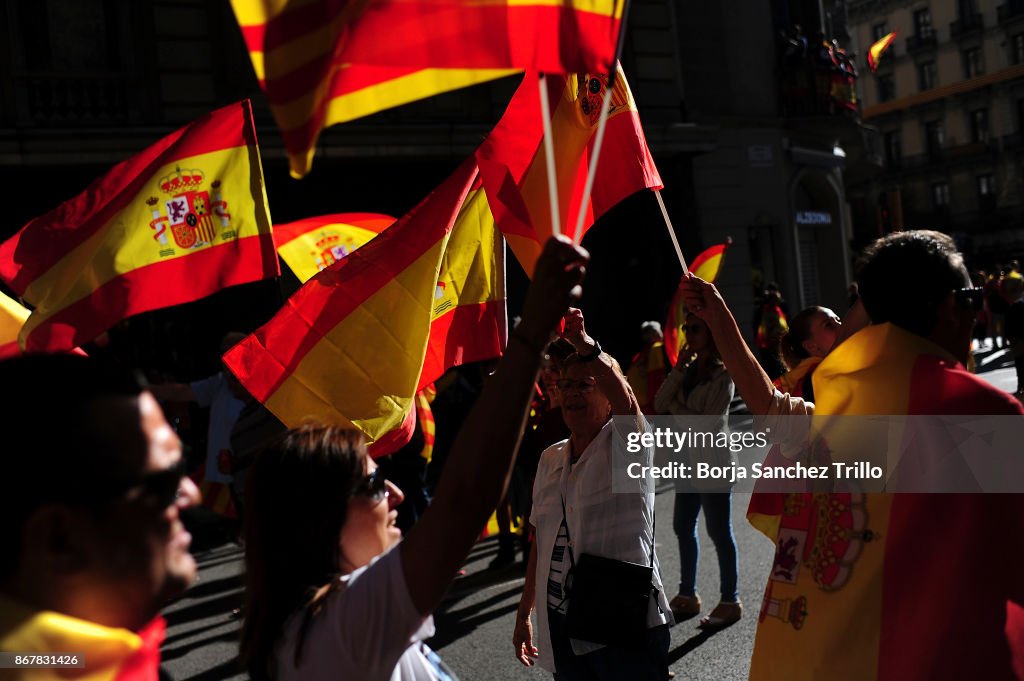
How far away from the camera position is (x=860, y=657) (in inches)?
91.8

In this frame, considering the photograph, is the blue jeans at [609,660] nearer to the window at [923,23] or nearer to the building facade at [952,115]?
the building facade at [952,115]

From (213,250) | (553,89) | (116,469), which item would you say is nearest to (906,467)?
(116,469)

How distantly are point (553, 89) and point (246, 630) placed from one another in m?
2.43

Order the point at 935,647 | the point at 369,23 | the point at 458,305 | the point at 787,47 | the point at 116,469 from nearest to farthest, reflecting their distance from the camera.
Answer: the point at 116,469
the point at 369,23
the point at 935,647
the point at 458,305
the point at 787,47

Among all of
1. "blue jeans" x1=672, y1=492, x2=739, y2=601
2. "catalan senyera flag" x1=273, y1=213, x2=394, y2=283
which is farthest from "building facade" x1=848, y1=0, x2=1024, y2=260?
"catalan senyera flag" x1=273, y1=213, x2=394, y2=283

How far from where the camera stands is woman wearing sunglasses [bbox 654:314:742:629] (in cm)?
606

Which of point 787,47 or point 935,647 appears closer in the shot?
point 935,647

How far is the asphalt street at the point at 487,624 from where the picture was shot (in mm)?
5562

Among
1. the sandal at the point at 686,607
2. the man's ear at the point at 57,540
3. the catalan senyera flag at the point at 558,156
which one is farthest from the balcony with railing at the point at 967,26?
the man's ear at the point at 57,540

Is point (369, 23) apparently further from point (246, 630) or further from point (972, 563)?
point (972, 563)

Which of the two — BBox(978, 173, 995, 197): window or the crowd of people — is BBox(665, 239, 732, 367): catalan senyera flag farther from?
BBox(978, 173, 995, 197): window

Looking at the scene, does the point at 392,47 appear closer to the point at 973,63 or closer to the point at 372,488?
the point at 372,488

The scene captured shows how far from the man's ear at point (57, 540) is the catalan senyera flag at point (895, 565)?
1667 mm

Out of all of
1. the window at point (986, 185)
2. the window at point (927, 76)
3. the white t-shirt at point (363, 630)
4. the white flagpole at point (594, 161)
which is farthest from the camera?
the window at point (927, 76)
